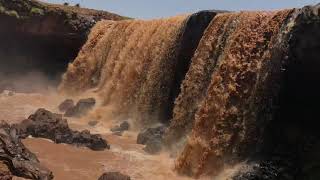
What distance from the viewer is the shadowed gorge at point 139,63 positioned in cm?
1727

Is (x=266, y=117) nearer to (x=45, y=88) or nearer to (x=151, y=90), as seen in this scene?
(x=151, y=90)

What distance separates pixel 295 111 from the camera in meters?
10.7

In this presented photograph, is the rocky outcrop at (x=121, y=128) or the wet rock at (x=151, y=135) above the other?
the wet rock at (x=151, y=135)

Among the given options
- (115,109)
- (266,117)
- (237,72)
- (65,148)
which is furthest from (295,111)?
(115,109)

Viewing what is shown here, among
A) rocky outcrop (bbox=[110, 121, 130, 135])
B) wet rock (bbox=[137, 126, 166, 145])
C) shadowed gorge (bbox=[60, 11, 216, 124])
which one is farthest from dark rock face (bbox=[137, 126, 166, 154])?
rocky outcrop (bbox=[110, 121, 130, 135])

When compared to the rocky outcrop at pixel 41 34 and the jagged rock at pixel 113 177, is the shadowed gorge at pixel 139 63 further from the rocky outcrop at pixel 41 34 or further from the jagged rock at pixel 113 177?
the jagged rock at pixel 113 177

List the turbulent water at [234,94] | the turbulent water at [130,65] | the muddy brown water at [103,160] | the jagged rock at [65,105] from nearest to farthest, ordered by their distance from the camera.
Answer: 1. the turbulent water at [234,94]
2. the muddy brown water at [103,160]
3. the turbulent water at [130,65]
4. the jagged rock at [65,105]

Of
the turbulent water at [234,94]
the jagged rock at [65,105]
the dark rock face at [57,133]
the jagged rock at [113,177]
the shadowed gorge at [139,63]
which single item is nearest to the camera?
the jagged rock at [113,177]

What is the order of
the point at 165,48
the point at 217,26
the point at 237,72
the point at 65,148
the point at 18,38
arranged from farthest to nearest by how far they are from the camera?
1. the point at 18,38
2. the point at 165,48
3. the point at 217,26
4. the point at 65,148
5. the point at 237,72

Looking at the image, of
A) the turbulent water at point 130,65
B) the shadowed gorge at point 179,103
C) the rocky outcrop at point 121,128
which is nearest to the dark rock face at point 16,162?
the shadowed gorge at point 179,103

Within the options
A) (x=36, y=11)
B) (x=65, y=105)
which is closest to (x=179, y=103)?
(x=65, y=105)

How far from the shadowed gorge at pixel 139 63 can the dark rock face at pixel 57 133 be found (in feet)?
10.9

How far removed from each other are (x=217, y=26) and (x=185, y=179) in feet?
16.8

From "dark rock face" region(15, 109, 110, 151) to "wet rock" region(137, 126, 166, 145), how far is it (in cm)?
Answer: 129
